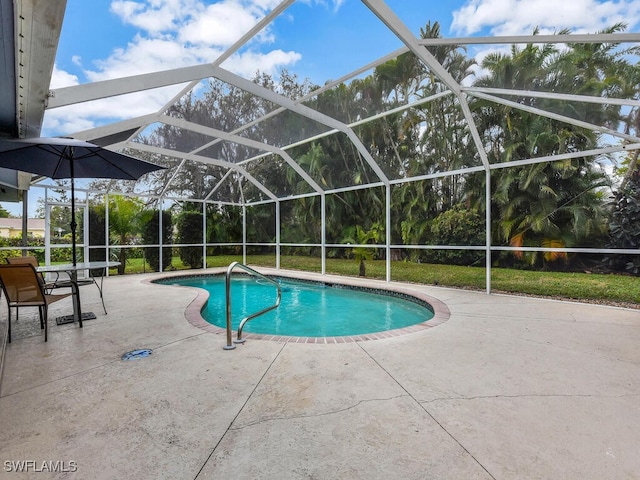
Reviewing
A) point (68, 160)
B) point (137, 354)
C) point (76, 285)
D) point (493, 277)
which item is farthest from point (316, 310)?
point (493, 277)

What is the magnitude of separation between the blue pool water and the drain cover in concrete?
1.97 meters

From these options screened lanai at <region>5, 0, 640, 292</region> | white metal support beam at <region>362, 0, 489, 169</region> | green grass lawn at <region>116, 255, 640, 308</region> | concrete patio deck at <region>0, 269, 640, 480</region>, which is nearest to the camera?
concrete patio deck at <region>0, 269, 640, 480</region>

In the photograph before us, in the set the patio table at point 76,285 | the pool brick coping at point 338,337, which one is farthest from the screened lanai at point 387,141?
the patio table at point 76,285

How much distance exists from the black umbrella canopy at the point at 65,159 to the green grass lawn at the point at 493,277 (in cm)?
687

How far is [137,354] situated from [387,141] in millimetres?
7397

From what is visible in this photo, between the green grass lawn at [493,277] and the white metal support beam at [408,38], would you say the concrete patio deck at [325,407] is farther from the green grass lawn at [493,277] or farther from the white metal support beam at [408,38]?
the green grass lawn at [493,277]

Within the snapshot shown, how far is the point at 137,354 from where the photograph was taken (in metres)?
3.21

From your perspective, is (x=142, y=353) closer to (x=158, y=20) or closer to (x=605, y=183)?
(x=158, y=20)

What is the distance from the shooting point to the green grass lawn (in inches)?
326

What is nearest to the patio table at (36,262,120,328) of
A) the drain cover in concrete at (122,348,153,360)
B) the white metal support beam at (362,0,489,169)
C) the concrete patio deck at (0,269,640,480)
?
the concrete patio deck at (0,269,640,480)

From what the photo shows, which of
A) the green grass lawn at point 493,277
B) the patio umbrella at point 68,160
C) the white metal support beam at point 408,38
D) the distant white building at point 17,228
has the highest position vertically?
the white metal support beam at point 408,38

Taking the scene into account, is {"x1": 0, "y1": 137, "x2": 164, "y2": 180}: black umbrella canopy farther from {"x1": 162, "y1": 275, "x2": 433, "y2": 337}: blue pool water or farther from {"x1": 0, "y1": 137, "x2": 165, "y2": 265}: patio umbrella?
{"x1": 162, "y1": 275, "x2": 433, "y2": 337}: blue pool water

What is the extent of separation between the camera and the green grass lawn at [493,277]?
8281 millimetres

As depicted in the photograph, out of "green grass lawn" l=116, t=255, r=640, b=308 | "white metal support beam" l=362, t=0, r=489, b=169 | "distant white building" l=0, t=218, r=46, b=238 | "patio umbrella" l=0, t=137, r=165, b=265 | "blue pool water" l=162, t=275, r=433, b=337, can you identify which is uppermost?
"white metal support beam" l=362, t=0, r=489, b=169
